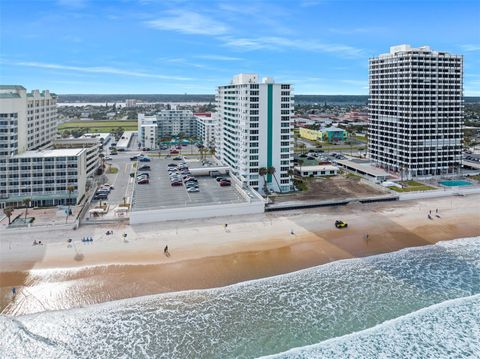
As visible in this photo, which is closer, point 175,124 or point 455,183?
point 455,183

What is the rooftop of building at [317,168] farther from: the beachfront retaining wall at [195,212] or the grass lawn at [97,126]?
the grass lawn at [97,126]

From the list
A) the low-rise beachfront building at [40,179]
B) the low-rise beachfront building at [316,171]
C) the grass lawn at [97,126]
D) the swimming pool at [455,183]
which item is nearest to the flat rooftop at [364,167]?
the low-rise beachfront building at [316,171]

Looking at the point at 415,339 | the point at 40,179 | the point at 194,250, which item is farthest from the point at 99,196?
the point at 415,339

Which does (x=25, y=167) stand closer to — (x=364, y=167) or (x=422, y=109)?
(x=364, y=167)

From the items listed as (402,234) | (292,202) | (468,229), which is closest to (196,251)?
(292,202)

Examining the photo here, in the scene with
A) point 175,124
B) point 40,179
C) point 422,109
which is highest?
point 175,124

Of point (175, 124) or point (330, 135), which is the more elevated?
point (175, 124)
